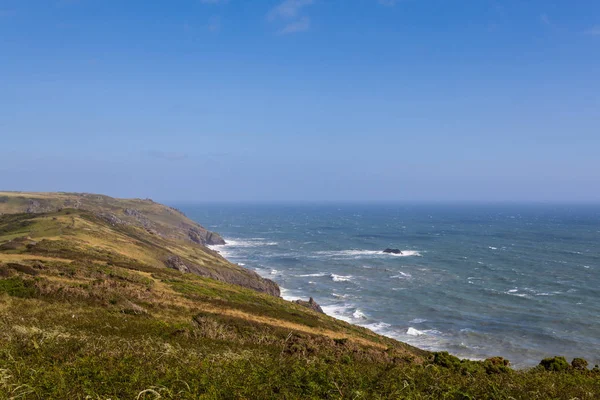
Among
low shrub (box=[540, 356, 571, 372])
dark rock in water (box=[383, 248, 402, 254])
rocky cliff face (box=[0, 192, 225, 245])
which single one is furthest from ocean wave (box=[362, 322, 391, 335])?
rocky cliff face (box=[0, 192, 225, 245])

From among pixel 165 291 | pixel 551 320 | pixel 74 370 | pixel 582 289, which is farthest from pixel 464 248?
pixel 74 370

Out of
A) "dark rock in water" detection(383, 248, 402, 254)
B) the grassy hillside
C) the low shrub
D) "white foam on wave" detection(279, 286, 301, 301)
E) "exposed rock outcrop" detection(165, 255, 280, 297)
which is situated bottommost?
"white foam on wave" detection(279, 286, 301, 301)

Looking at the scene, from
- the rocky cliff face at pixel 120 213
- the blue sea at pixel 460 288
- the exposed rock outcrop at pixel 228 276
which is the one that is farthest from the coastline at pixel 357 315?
the rocky cliff face at pixel 120 213

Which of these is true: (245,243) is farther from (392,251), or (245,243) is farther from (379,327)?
(379,327)

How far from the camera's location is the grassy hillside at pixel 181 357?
10938mm

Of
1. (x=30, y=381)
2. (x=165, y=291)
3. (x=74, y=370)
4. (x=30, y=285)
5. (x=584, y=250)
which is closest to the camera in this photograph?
(x=30, y=381)

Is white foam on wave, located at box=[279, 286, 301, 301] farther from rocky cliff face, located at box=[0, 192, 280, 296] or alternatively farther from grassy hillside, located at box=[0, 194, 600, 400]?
grassy hillside, located at box=[0, 194, 600, 400]

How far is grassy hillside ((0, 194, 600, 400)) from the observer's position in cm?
1094

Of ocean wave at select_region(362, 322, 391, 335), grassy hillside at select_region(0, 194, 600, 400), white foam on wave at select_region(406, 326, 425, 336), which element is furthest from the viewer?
ocean wave at select_region(362, 322, 391, 335)

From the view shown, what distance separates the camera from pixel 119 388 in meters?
10.5

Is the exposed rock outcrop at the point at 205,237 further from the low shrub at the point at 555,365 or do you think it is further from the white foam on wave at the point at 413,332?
the low shrub at the point at 555,365

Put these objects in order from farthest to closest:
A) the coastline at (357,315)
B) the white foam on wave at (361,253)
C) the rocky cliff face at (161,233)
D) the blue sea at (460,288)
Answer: the white foam on wave at (361,253)
the rocky cliff face at (161,233)
the blue sea at (460,288)
the coastline at (357,315)

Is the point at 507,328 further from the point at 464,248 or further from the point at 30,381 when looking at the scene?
the point at 464,248

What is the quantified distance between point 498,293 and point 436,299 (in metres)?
13.2
